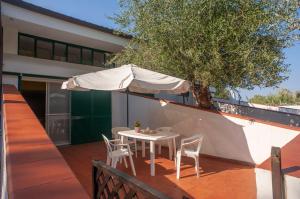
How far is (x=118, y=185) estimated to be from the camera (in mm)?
1746

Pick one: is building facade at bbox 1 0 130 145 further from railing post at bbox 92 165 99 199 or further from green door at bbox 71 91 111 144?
railing post at bbox 92 165 99 199

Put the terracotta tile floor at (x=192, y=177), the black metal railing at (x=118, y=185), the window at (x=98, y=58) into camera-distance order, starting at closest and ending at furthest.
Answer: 1. the black metal railing at (x=118, y=185)
2. the terracotta tile floor at (x=192, y=177)
3. the window at (x=98, y=58)

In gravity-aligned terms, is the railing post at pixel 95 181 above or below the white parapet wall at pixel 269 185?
above

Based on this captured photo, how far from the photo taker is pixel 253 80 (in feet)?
23.3

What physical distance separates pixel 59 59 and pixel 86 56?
1367mm

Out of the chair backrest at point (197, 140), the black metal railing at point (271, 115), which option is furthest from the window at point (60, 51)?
the black metal railing at point (271, 115)

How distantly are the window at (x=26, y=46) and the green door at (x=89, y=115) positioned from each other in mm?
2229

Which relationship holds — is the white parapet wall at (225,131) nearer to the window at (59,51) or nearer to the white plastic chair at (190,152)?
the white plastic chair at (190,152)

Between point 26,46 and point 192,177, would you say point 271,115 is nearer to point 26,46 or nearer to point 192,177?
point 192,177

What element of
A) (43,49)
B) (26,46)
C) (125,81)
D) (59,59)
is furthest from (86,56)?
(125,81)

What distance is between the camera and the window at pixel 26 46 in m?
8.59

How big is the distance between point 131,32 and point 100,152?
4584mm

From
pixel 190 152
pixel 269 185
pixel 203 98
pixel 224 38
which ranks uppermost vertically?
pixel 224 38

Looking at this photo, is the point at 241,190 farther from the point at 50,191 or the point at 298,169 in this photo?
the point at 50,191
